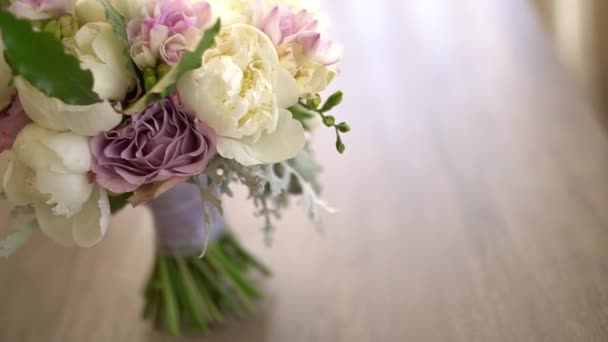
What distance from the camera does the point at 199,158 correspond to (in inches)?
23.5

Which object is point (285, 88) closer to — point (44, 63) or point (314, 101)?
→ point (314, 101)

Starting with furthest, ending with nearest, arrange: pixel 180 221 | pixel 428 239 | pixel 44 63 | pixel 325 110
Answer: pixel 428 239
pixel 180 221
pixel 325 110
pixel 44 63

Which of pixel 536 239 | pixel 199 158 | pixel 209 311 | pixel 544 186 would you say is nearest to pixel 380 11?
pixel 544 186

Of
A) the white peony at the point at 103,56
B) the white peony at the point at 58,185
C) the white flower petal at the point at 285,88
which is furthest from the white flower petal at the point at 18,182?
the white flower petal at the point at 285,88

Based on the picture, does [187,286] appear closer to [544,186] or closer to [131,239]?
[131,239]

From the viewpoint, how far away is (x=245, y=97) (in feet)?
1.89

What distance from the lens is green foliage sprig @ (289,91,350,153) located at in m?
0.61

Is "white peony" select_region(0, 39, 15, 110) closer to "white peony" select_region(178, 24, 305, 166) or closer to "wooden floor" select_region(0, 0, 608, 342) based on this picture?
"white peony" select_region(178, 24, 305, 166)

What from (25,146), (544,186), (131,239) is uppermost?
(25,146)

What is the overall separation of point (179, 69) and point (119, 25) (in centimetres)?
8

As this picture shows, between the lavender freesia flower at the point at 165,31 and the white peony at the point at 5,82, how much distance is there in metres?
0.11

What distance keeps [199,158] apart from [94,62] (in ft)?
0.40

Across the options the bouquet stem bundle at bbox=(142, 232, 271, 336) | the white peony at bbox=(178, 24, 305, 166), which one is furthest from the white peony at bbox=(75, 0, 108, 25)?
the bouquet stem bundle at bbox=(142, 232, 271, 336)

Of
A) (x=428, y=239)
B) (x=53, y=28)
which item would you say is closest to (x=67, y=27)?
(x=53, y=28)
